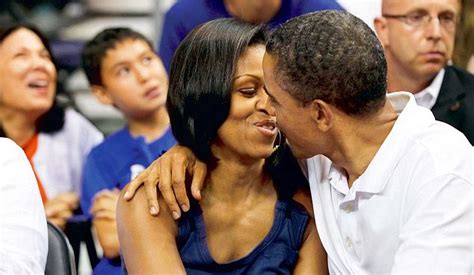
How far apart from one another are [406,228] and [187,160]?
0.58m

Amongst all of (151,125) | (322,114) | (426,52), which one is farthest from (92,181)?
(322,114)

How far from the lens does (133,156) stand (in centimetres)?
330

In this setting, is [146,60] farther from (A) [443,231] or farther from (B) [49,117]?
(A) [443,231]

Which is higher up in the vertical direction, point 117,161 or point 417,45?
point 417,45

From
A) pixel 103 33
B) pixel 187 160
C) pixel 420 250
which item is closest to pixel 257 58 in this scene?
pixel 187 160

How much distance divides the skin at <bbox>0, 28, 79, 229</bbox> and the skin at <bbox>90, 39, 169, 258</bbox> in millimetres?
215

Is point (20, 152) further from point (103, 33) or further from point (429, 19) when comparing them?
point (429, 19)

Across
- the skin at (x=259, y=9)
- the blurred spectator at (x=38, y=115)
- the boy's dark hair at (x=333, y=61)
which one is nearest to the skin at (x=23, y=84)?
the blurred spectator at (x=38, y=115)

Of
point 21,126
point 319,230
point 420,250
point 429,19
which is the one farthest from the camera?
point 21,126

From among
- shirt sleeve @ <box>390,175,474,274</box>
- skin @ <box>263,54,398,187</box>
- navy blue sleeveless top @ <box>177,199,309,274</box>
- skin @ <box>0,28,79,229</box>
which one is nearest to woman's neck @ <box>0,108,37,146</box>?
skin @ <box>0,28,79,229</box>

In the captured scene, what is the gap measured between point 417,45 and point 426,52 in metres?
0.04

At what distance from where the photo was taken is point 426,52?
3.16 metres

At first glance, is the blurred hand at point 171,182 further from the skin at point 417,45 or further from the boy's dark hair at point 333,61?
the skin at point 417,45

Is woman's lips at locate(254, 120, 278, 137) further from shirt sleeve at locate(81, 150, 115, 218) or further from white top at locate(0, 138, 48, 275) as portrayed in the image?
shirt sleeve at locate(81, 150, 115, 218)
